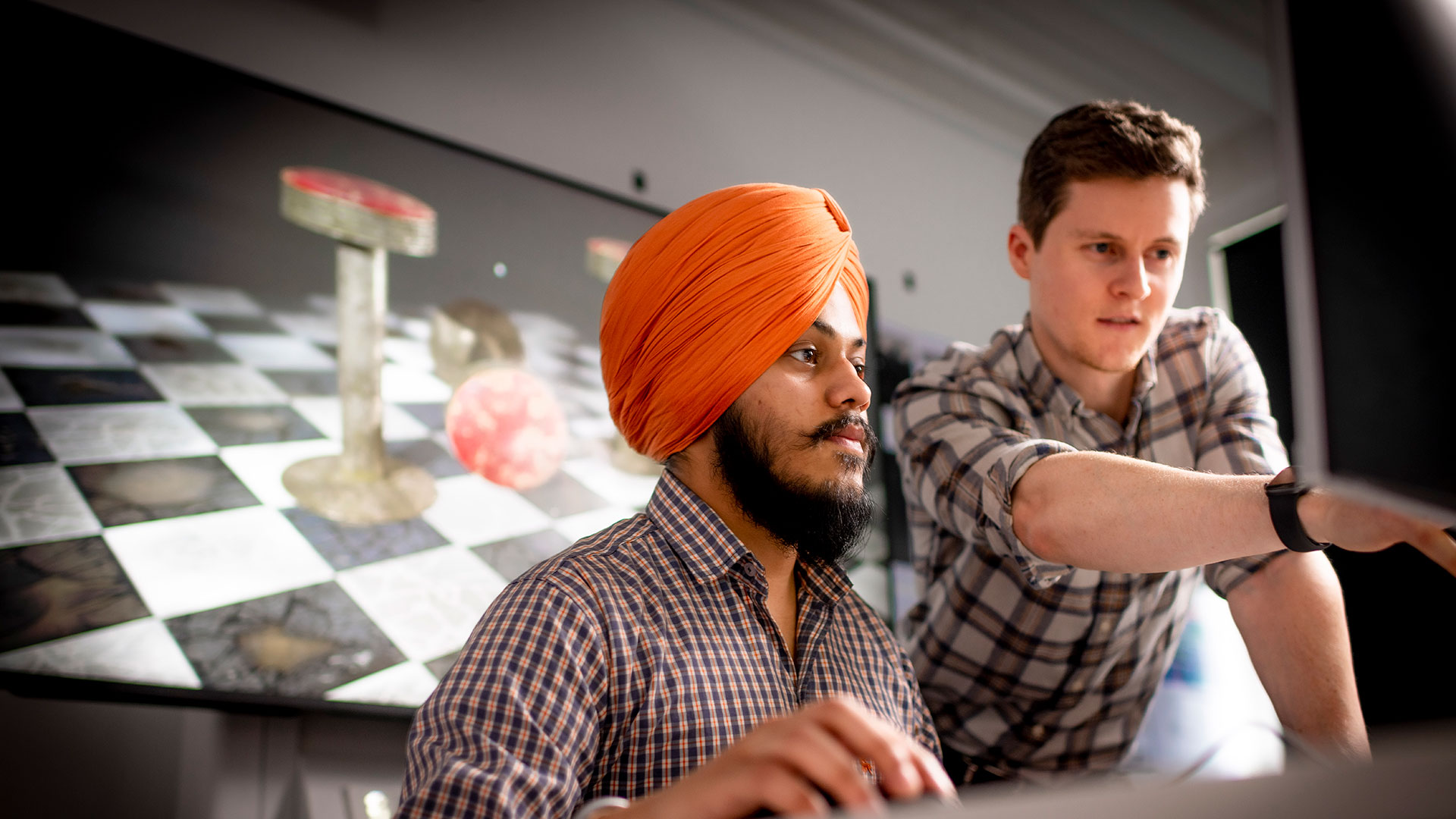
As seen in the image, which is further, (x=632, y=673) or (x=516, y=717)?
(x=632, y=673)

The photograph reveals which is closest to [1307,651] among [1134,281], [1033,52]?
[1134,281]

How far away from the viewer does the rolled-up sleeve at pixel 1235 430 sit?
50.1 inches

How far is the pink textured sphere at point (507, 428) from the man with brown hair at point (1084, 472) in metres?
0.94

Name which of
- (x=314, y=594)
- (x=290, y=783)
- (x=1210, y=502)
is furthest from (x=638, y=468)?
(x=1210, y=502)

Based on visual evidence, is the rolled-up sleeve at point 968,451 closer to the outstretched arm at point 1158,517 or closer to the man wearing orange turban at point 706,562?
the outstretched arm at point 1158,517

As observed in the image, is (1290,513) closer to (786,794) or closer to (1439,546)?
(1439,546)

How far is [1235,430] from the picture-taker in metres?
1.31

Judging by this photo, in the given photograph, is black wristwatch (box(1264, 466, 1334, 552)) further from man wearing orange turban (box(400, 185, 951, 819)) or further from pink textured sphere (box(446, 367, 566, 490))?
pink textured sphere (box(446, 367, 566, 490))

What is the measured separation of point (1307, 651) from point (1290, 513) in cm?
42

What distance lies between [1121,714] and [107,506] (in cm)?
174

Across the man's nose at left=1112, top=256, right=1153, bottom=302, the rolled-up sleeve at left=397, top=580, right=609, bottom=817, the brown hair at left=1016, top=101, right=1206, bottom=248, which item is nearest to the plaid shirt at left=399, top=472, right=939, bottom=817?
the rolled-up sleeve at left=397, top=580, right=609, bottom=817

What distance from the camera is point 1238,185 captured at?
3566mm

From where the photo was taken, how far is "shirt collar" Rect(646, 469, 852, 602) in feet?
3.64

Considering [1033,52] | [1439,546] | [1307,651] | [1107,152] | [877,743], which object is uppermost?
[1033,52]
